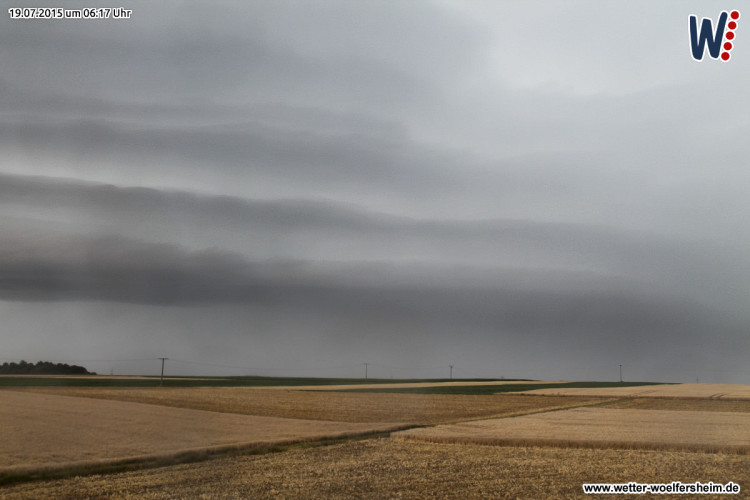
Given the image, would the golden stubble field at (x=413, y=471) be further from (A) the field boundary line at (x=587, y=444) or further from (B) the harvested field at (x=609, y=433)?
(B) the harvested field at (x=609, y=433)

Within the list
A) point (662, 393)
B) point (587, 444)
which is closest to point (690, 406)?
point (662, 393)

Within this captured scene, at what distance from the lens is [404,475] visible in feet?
75.8

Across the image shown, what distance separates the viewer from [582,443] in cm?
3183

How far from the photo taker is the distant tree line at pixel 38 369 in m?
174

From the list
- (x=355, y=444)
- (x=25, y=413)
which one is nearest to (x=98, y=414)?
(x=25, y=413)

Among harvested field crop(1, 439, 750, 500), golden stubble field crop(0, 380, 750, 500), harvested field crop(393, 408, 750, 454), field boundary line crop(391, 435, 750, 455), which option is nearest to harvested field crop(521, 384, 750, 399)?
A: harvested field crop(393, 408, 750, 454)

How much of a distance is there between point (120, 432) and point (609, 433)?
28278 mm

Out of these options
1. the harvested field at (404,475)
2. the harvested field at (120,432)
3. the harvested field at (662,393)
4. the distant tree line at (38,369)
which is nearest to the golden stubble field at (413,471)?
the harvested field at (404,475)

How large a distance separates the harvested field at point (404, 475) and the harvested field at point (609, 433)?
86.1 inches

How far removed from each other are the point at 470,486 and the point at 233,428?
2245 centimetres

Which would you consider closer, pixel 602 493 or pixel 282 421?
pixel 602 493

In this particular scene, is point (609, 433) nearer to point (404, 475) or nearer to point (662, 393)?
point (404, 475)

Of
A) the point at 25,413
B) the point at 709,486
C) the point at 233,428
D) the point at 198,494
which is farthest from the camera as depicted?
the point at 25,413

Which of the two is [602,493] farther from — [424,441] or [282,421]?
[282,421]
